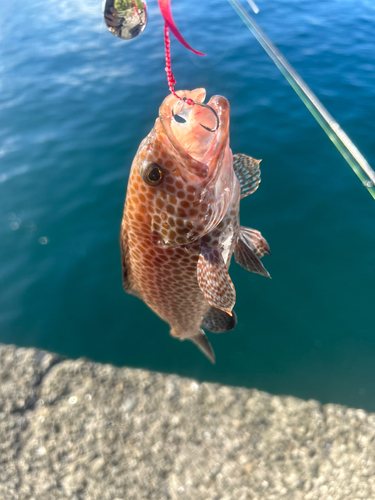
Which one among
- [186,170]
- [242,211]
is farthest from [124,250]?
[242,211]

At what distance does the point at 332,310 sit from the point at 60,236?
433 centimetres

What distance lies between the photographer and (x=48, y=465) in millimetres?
3637

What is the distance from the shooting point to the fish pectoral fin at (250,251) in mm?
2777

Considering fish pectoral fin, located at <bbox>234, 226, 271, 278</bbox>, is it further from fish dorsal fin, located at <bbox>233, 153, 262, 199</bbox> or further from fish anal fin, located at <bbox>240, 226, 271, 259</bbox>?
fish dorsal fin, located at <bbox>233, 153, 262, 199</bbox>

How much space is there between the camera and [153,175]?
213cm

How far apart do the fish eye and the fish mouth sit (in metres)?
0.18

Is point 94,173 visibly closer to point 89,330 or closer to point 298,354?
point 89,330

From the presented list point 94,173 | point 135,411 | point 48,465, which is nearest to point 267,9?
point 94,173

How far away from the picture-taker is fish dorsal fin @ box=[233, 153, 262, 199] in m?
2.67

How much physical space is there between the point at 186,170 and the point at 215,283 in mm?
761

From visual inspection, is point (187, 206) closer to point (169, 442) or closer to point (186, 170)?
point (186, 170)

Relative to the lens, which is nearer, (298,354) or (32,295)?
(298,354)


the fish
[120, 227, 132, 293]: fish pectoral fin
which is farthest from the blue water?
the fish

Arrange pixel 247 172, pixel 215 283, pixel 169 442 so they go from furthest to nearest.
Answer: pixel 169 442
pixel 247 172
pixel 215 283
